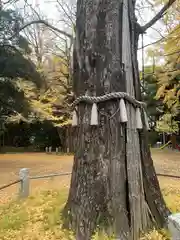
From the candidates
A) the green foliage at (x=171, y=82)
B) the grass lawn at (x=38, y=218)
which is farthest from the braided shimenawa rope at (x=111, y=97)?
the green foliage at (x=171, y=82)

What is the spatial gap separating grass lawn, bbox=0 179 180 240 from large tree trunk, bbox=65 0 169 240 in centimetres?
16

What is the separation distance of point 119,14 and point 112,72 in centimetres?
61

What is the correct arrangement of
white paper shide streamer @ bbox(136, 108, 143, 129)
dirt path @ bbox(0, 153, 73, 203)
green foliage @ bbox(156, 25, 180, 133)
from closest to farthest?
white paper shide streamer @ bbox(136, 108, 143, 129)
dirt path @ bbox(0, 153, 73, 203)
green foliage @ bbox(156, 25, 180, 133)

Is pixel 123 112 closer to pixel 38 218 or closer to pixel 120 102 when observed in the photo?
pixel 120 102

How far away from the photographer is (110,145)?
2266 millimetres

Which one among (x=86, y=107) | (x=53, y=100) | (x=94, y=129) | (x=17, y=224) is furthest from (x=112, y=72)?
(x=53, y=100)

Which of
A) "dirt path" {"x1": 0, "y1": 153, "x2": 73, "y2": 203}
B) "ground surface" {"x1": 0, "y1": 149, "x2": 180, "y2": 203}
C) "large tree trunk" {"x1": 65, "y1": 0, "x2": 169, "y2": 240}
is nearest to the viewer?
"large tree trunk" {"x1": 65, "y1": 0, "x2": 169, "y2": 240}

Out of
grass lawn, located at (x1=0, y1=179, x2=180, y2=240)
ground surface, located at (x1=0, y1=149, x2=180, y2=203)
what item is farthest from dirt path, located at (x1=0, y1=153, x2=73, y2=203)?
grass lawn, located at (x1=0, y1=179, x2=180, y2=240)

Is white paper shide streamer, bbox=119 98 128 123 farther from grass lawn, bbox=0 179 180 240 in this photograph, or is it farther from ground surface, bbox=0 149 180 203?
ground surface, bbox=0 149 180 203

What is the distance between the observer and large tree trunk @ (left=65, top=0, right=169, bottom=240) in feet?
7.20

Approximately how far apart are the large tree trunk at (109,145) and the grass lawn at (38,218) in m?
0.16

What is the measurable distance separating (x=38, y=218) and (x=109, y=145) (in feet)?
3.58

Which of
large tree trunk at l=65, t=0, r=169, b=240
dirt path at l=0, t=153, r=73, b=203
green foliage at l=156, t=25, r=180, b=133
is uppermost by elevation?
green foliage at l=156, t=25, r=180, b=133

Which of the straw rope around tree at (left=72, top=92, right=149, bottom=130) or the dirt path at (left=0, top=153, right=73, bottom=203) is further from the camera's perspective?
the dirt path at (left=0, top=153, right=73, bottom=203)
